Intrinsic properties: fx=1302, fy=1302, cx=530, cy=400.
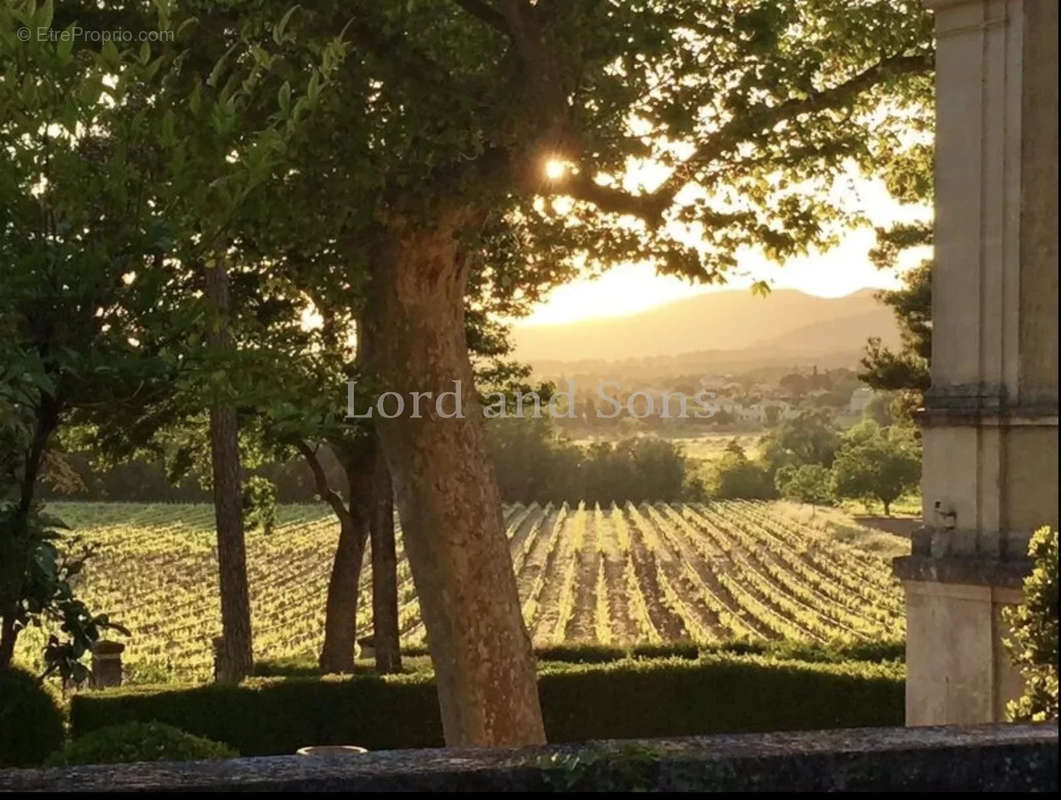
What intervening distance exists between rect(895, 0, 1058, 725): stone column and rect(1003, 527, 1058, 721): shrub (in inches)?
122

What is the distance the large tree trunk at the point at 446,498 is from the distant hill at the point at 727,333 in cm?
5090

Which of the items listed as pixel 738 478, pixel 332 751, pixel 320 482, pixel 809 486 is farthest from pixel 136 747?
pixel 738 478

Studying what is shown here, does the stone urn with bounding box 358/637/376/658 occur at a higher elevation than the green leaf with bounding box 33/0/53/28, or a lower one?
lower

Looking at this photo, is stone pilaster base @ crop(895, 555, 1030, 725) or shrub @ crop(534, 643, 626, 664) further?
shrub @ crop(534, 643, 626, 664)

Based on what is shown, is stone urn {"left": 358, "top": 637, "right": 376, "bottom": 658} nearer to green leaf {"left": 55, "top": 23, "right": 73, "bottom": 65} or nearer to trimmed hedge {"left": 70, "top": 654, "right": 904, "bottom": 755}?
trimmed hedge {"left": 70, "top": 654, "right": 904, "bottom": 755}

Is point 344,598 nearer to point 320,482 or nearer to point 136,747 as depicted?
point 320,482

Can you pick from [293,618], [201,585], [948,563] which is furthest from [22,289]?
[201,585]

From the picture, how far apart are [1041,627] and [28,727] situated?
29.9ft

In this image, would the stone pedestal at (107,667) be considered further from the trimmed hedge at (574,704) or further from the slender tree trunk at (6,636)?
the slender tree trunk at (6,636)

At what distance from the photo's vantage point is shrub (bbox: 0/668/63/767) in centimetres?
1108

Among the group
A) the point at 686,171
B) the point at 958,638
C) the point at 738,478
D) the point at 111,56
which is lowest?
the point at 738,478

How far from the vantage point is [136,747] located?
7852mm

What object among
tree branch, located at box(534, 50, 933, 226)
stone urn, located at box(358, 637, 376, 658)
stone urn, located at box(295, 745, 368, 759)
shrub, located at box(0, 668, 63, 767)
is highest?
tree branch, located at box(534, 50, 933, 226)

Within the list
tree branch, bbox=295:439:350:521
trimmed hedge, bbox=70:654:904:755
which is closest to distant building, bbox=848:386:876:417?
tree branch, bbox=295:439:350:521
